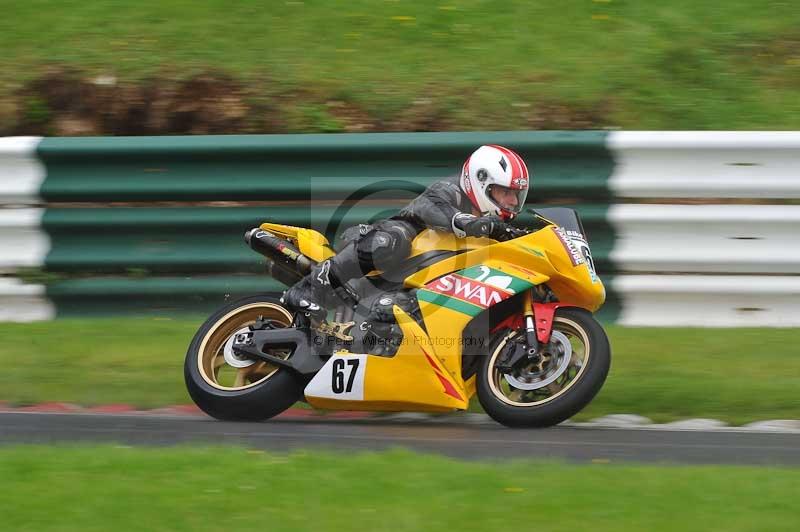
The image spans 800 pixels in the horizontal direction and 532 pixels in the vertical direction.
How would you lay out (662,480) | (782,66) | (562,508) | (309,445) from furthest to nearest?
(782,66) < (309,445) < (662,480) < (562,508)

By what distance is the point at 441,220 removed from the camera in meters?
6.46

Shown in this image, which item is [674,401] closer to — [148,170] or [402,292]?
[402,292]

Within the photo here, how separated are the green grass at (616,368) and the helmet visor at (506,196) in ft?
4.05

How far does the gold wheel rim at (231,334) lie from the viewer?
6.62 meters

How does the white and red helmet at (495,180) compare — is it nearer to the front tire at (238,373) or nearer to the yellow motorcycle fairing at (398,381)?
the yellow motorcycle fairing at (398,381)

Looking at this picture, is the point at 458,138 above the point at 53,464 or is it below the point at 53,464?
above

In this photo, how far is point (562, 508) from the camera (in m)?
4.46

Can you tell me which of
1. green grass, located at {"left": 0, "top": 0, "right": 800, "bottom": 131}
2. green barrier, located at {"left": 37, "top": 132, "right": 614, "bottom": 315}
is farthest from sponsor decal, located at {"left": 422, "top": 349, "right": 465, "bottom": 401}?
green grass, located at {"left": 0, "top": 0, "right": 800, "bottom": 131}

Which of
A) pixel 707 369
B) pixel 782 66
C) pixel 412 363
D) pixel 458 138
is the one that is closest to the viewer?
pixel 412 363

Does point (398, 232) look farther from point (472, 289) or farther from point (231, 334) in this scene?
point (231, 334)

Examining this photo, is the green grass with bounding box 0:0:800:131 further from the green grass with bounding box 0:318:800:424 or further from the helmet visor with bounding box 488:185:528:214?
the helmet visor with bounding box 488:185:528:214

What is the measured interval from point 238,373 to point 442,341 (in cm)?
123

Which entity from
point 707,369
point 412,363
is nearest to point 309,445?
point 412,363

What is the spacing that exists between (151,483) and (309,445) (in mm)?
1110
